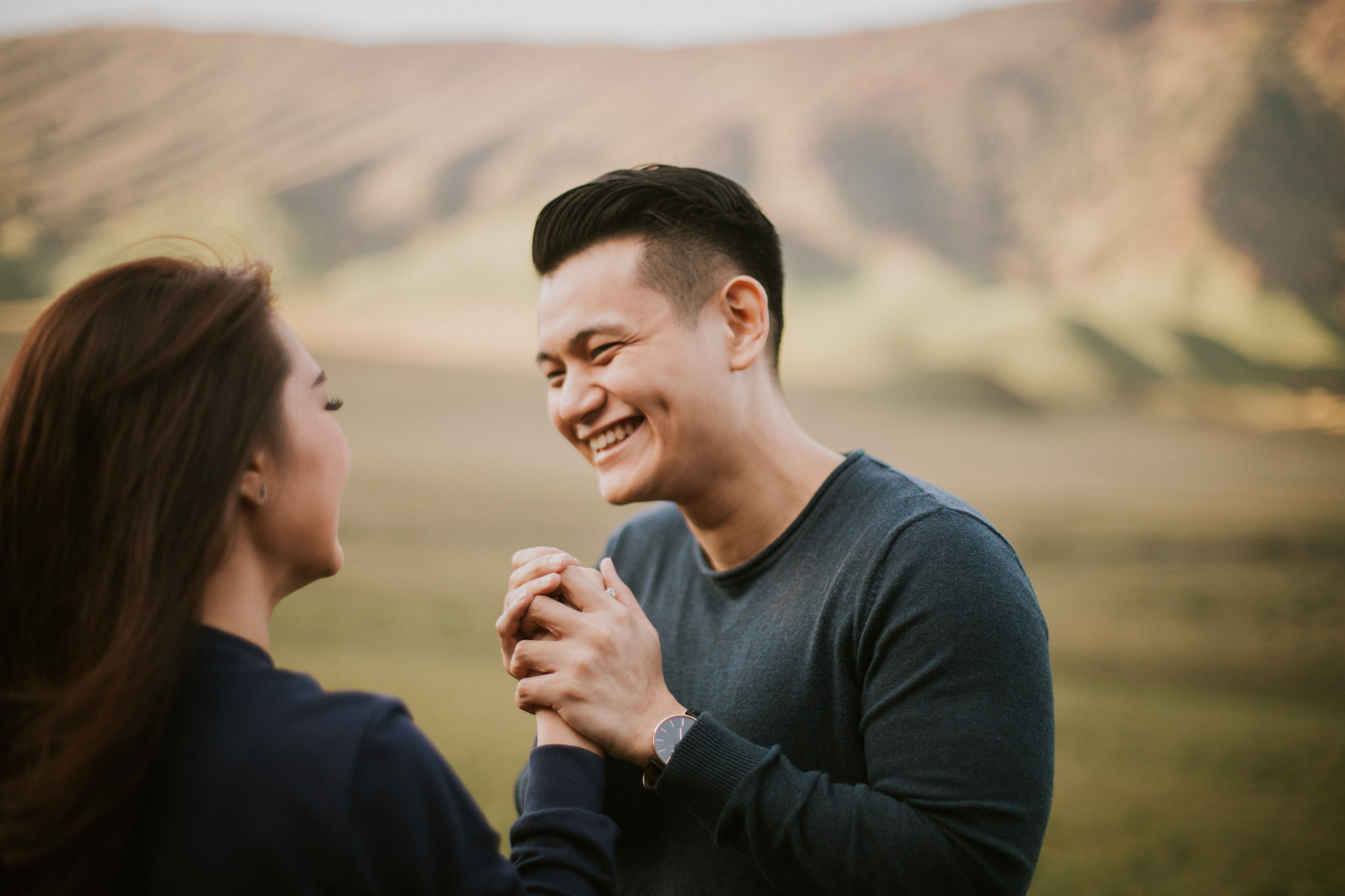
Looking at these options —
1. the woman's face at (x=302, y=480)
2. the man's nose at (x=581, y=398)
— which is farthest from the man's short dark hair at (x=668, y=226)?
the woman's face at (x=302, y=480)

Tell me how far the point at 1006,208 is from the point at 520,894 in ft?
35.4

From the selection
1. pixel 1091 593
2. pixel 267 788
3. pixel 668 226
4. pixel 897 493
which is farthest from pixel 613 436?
pixel 1091 593

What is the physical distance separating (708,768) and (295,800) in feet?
1.80

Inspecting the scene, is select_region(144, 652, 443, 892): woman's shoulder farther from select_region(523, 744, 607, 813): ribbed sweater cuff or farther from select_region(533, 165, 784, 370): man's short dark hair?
select_region(533, 165, 784, 370): man's short dark hair

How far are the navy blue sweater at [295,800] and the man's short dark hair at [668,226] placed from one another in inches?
35.9

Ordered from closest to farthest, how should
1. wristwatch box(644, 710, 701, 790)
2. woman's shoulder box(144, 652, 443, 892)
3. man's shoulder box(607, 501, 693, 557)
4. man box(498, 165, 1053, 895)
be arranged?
woman's shoulder box(144, 652, 443, 892) → man box(498, 165, 1053, 895) → wristwatch box(644, 710, 701, 790) → man's shoulder box(607, 501, 693, 557)

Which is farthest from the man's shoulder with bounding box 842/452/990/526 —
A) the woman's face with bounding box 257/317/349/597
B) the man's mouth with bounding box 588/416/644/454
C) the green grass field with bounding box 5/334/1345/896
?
the green grass field with bounding box 5/334/1345/896

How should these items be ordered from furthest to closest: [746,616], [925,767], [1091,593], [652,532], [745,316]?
[1091,593]
[652,532]
[745,316]
[746,616]
[925,767]

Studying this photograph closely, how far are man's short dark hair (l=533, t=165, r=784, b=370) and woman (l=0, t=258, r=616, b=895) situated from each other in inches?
27.7

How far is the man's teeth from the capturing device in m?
1.59

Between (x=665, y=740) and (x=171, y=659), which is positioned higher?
(x=171, y=659)

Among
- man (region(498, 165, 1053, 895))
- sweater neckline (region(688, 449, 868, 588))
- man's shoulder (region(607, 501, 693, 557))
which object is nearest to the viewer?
man (region(498, 165, 1053, 895))

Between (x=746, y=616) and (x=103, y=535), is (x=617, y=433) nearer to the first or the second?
(x=746, y=616)

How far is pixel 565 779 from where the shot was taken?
4.05 ft
